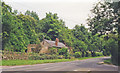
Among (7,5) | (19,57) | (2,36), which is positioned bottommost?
(19,57)

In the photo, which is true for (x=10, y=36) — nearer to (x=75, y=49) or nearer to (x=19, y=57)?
(x=19, y=57)

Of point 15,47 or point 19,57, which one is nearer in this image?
point 19,57

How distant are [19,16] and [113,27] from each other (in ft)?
138

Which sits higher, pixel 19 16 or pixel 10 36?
pixel 19 16

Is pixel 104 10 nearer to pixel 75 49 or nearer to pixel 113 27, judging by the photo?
pixel 113 27

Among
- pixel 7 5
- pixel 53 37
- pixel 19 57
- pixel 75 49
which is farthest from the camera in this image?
pixel 53 37

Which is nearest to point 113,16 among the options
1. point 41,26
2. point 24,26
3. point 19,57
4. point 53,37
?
point 19,57

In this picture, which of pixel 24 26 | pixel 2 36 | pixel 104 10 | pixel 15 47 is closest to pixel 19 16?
pixel 24 26

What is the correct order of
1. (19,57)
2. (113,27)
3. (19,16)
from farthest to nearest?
(19,16), (19,57), (113,27)

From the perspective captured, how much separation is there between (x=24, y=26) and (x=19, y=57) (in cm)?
2690

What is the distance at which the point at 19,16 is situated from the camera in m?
64.1

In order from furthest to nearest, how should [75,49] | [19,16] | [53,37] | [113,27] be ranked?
[53,37]
[75,49]
[19,16]
[113,27]

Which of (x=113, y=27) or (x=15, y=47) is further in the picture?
(x=15, y=47)

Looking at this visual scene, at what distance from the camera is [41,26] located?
85.1m
